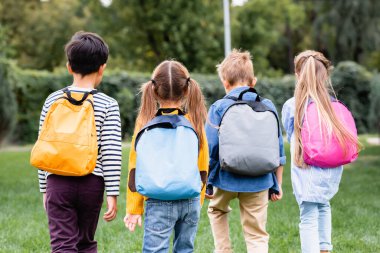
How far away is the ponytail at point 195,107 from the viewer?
3.45 meters

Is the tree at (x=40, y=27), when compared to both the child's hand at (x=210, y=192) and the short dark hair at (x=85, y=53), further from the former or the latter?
the short dark hair at (x=85, y=53)

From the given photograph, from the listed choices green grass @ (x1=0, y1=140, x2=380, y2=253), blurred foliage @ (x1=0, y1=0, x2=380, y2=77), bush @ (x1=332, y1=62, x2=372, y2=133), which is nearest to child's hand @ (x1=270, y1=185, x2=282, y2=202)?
green grass @ (x1=0, y1=140, x2=380, y2=253)

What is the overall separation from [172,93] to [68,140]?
25.5 inches

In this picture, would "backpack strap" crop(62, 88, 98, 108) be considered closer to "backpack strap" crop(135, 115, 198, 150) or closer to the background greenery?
"backpack strap" crop(135, 115, 198, 150)

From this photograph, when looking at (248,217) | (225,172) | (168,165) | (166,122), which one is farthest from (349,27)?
(168,165)

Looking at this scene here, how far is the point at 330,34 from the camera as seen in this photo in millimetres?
32312

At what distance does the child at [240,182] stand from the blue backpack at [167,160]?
677 millimetres

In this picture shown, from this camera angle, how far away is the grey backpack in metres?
3.79

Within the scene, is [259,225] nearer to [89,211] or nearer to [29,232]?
[89,211]

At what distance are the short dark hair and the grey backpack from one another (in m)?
0.99

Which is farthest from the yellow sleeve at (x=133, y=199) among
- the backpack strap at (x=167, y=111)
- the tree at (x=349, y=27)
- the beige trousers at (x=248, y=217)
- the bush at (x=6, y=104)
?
the tree at (x=349, y=27)

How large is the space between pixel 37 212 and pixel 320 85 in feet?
12.9

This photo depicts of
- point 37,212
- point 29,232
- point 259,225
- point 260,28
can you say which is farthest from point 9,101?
point 260,28

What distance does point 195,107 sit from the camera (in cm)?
348
